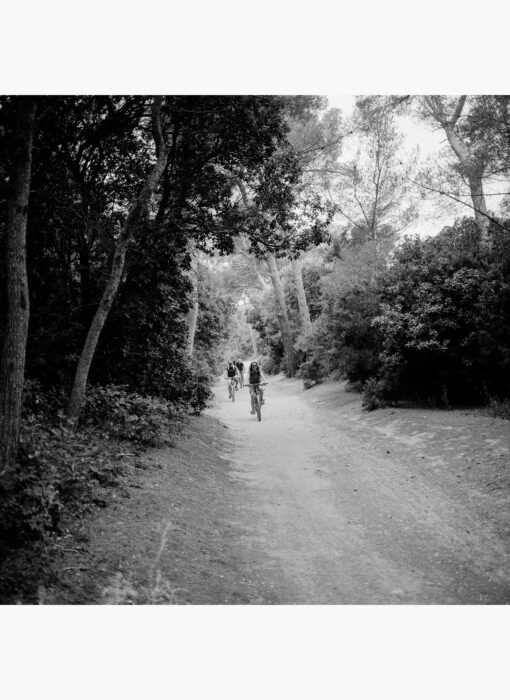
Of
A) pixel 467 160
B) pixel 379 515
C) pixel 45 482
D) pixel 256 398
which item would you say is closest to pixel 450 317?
pixel 467 160

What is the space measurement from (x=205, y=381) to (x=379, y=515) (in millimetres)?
6824

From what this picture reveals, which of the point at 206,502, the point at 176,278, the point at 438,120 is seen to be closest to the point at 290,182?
the point at 176,278

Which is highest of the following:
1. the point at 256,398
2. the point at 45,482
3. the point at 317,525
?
the point at 45,482

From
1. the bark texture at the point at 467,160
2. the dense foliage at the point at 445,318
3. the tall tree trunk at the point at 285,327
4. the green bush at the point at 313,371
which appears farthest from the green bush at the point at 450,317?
the tall tree trunk at the point at 285,327

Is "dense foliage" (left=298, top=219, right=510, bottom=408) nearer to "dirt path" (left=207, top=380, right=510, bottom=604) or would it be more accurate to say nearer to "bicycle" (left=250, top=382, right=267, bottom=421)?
"dirt path" (left=207, top=380, right=510, bottom=604)

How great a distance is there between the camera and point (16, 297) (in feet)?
14.6

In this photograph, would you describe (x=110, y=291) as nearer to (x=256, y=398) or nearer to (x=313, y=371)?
(x=256, y=398)

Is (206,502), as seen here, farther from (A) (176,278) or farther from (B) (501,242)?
(B) (501,242)

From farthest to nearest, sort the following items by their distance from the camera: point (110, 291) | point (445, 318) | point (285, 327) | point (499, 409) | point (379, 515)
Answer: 1. point (285, 327)
2. point (445, 318)
3. point (499, 409)
4. point (110, 291)
5. point (379, 515)

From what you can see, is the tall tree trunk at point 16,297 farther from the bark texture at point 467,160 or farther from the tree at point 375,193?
the tree at point 375,193

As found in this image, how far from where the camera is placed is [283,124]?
7.85m

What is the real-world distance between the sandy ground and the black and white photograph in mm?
30

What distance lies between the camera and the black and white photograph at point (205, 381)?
4000mm

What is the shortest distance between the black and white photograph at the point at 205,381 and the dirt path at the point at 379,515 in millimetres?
31
